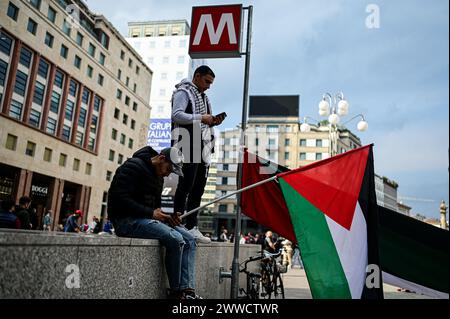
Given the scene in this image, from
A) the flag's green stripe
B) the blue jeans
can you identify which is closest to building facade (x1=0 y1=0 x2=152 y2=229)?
the flag's green stripe

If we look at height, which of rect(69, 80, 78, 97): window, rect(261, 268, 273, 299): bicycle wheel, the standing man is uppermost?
rect(69, 80, 78, 97): window

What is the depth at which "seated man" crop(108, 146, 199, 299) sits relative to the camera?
321 centimetres

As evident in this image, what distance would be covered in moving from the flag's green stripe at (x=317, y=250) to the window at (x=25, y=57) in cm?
3275

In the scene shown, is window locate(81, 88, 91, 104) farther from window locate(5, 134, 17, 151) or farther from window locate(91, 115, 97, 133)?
window locate(5, 134, 17, 151)

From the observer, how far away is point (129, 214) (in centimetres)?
330

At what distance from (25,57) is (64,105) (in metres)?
9.03

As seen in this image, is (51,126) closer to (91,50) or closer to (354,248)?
(91,50)

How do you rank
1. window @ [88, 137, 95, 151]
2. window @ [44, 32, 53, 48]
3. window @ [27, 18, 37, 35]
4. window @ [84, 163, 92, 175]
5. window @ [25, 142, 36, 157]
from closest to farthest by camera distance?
window @ [27, 18, 37, 35]
window @ [25, 142, 36, 157]
window @ [44, 32, 53, 48]
window @ [84, 163, 92, 175]
window @ [88, 137, 95, 151]

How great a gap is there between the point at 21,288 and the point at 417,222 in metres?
4.28

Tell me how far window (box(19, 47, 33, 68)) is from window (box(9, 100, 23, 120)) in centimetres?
328

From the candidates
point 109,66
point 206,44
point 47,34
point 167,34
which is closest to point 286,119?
point 167,34

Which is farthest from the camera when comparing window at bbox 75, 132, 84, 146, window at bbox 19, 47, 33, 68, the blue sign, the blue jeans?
window at bbox 75, 132, 84, 146
